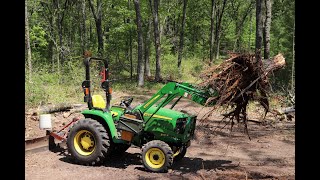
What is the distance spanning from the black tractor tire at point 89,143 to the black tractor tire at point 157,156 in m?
0.89

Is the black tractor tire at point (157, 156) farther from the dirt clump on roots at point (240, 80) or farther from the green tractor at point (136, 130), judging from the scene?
the dirt clump on roots at point (240, 80)

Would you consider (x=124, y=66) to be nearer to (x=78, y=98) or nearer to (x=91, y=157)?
(x=78, y=98)

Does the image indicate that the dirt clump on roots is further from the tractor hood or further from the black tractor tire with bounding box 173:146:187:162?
the black tractor tire with bounding box 173:146:187:162

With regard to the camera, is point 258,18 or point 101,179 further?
point 258,18

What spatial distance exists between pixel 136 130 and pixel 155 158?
71cm

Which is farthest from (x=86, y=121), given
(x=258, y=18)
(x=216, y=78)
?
(x=258, y=18)

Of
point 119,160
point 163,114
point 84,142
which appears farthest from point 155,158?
point 84,142

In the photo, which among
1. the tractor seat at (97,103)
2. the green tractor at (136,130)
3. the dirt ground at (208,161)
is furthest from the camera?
the tractor seat at (97,103)

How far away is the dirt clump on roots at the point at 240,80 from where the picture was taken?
579cm

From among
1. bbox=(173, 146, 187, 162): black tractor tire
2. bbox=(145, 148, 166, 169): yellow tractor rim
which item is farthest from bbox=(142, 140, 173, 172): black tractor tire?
bbox=(173, 146, 187, 162): black tractor tire

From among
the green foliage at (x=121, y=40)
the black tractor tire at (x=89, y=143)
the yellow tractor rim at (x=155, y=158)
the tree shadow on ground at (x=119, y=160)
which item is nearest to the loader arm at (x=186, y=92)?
the yellow tractor rim at (x=155, y=158)
